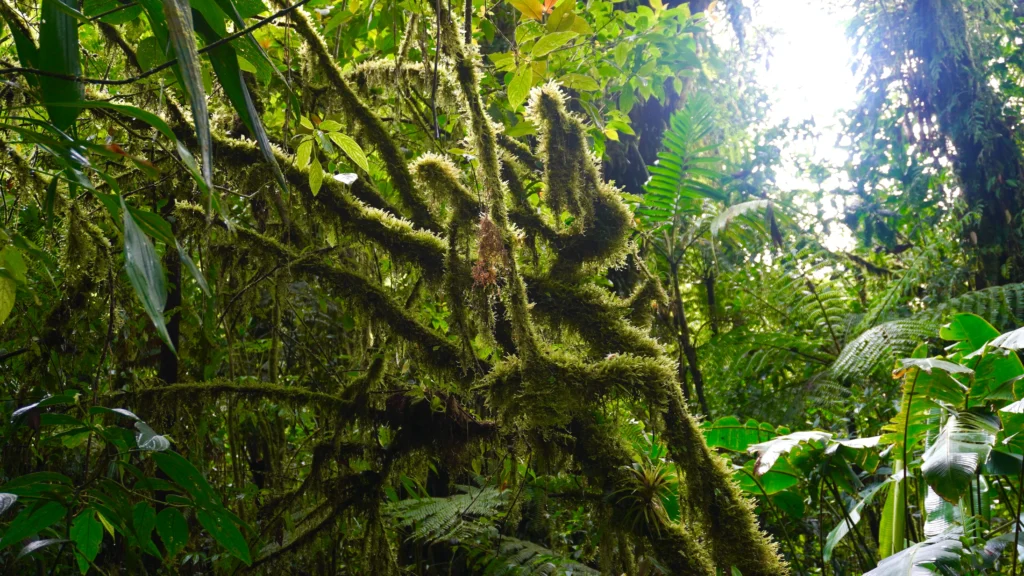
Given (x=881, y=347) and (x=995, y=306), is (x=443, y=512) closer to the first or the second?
(x=881, y=347)

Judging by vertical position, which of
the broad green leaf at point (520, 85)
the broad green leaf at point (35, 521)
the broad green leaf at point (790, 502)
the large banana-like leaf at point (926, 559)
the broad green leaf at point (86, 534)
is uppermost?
the broad green leaf at point (520, 85)

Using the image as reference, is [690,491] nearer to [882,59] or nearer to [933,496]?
[933,496]

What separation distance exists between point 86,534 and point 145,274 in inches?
34.9

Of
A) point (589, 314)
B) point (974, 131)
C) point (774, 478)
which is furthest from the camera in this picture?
point (974, 131)

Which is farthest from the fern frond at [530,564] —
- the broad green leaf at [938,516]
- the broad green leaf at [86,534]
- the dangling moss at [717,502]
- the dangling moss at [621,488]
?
the broad green leaf at [86,534]

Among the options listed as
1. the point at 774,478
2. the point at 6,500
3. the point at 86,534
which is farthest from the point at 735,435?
the point at 6,500

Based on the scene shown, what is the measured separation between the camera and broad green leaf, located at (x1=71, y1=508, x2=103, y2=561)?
0.99m

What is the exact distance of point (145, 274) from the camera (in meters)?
0.35

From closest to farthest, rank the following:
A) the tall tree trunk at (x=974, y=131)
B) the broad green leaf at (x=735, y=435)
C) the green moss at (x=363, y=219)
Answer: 1. the green moss at (x=363, y=219)
2. the broad green leaf at (x=735, y=435)
3. the tall tree trunk at (x=974, y=131)

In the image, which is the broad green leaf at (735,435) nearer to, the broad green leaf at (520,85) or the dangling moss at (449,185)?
the dangling moss at (449,185)

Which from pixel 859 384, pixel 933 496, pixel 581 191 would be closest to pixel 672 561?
pixel 581 191

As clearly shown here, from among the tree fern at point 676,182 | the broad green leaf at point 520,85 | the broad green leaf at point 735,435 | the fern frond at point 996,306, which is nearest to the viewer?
the broad green leaf at point 520,85

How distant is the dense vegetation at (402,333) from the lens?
1010mm

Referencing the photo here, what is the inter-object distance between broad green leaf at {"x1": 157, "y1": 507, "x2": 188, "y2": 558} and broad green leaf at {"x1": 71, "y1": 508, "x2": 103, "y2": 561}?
0.09 m
